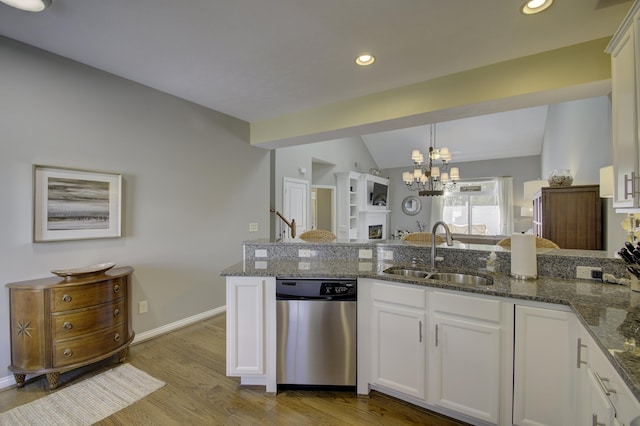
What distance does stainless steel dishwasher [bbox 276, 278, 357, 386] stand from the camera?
206 cm

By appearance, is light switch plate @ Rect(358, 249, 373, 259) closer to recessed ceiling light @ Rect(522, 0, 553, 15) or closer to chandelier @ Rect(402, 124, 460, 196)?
recessed ceiling light @ Rect(522, 0, 553, 15)

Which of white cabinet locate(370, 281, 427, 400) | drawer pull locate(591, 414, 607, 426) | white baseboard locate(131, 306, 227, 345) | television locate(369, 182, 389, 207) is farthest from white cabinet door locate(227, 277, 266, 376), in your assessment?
television locate(369, 182, 389, 207)

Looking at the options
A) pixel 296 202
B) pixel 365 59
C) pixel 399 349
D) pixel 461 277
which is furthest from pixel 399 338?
pixel 296 202

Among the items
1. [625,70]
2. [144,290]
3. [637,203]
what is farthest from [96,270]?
[625,70]

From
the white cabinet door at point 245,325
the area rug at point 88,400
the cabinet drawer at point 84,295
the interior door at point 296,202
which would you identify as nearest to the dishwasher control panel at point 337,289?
the white cabinet door at point 245,325

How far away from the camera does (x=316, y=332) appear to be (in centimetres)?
208

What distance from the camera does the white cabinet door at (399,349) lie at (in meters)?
1.85

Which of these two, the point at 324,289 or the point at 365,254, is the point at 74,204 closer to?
the point at 324,289

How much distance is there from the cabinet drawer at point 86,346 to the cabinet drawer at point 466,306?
8.63 ft

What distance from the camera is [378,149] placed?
28.9ft

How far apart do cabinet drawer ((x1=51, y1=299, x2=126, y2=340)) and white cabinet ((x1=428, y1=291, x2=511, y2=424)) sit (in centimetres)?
258

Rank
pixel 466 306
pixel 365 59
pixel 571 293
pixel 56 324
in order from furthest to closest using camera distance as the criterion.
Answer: pixel 365 59 < pixel 56 324 < pixel 466 306 < pixel 571 293

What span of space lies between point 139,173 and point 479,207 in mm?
8446

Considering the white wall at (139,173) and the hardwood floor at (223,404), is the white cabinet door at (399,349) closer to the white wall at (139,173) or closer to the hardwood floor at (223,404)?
the hardwood floor at (223,404)
